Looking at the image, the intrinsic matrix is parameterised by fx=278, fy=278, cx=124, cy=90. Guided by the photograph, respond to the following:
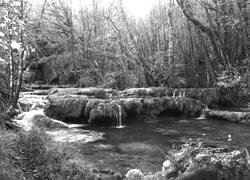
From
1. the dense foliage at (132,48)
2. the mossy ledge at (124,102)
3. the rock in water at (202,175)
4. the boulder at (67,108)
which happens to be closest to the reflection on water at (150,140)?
the mossy ledge at (124,102)

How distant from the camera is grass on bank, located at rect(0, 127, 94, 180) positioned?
4.29 m

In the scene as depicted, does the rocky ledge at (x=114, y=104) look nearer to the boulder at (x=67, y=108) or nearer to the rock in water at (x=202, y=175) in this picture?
the boulder at (x=67, y=108)

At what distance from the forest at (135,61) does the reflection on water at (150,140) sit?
150 cm

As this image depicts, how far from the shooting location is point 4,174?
357cm

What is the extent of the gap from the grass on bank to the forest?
2.14m

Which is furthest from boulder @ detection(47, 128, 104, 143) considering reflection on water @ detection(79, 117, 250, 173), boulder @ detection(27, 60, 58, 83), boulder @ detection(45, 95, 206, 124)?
boulder @ detection(27, 60, 58, 83)

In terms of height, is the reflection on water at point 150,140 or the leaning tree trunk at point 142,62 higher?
the leaning tree trunk at point 142,62

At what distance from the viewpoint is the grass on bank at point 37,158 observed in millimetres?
4287

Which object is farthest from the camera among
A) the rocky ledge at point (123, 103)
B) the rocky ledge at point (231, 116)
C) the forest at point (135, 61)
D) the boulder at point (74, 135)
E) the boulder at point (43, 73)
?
the boulder at point (43, 73)

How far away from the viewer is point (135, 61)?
20.6 meters

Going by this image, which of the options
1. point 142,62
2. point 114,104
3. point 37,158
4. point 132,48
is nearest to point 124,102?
point 114,104

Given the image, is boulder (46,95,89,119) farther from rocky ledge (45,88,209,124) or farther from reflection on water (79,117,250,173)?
reflection on water (79,117,250,173)

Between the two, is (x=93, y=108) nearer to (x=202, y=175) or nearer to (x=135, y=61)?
(x=135, y=61)

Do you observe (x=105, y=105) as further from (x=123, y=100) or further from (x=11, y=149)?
(x=11, y=149)
